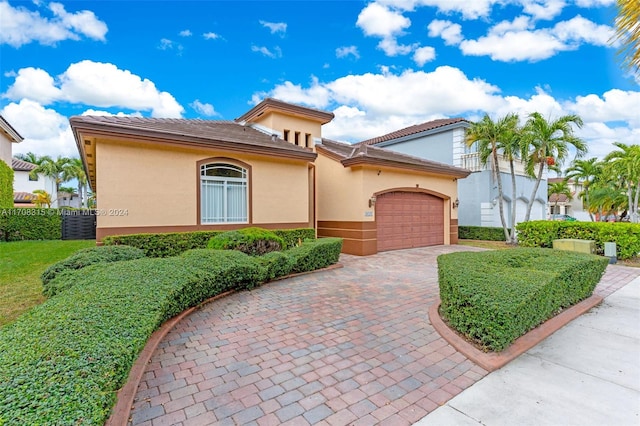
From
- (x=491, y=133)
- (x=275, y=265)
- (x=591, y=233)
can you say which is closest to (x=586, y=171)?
(x=491, y=133)

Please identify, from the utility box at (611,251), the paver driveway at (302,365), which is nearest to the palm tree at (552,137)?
the utility box at (611,251)

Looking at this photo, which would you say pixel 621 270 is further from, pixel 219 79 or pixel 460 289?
pixel 219 79

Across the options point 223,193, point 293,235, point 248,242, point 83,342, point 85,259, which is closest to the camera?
point 83,342

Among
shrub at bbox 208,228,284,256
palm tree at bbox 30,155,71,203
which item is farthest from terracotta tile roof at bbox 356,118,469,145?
palm tree at bbox 30,155,71,203

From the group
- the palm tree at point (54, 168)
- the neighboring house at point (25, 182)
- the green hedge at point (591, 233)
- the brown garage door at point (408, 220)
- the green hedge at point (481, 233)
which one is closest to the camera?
the green hedge at point (591, 233)

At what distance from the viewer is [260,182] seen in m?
10.8

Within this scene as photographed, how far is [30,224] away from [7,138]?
730cm

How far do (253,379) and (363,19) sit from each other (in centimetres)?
1258

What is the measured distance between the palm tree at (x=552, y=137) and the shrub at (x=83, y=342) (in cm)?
1585

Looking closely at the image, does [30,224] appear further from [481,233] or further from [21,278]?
[481,233]

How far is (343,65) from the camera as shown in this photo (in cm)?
1535

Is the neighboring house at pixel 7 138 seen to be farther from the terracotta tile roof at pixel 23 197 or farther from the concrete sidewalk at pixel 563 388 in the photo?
the concrete sidewalk at pixel 563 388

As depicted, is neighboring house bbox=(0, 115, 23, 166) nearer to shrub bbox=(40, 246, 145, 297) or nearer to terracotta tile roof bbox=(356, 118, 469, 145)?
shrub bbox=(40, 246, 145, 297)

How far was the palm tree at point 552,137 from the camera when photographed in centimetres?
1392
